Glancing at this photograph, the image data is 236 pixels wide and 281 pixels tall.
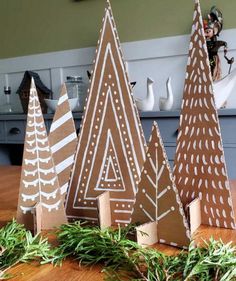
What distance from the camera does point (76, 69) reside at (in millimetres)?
2656

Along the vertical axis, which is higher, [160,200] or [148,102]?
[148,102]

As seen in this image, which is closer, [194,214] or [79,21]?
[194,214]

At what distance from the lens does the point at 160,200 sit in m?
0.44

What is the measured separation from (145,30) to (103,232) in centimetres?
215

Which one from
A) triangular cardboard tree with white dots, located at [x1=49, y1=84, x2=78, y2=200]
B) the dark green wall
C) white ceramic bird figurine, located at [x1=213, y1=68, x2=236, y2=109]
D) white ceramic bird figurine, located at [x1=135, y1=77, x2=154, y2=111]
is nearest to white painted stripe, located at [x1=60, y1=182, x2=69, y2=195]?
triangular cardboard tree with white dots, located at [x1=49, y1=84, x2=78, y2=200]

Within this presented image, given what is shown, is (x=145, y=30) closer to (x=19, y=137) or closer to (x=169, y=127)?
(x=169, y=127)

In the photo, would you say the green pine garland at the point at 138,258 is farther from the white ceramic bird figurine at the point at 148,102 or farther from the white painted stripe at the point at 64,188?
the white ceramic bird figurine at the point at 148,102

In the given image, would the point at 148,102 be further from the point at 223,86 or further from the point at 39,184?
the point at 39,184

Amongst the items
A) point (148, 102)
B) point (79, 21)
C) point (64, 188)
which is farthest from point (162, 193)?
point (79, 21)

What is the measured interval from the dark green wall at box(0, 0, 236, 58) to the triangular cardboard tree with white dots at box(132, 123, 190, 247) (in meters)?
1.92

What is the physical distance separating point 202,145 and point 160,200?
0.40ft

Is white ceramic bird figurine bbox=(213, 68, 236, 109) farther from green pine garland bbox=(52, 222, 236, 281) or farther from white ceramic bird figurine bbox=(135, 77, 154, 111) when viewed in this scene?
green pine garland bbox=(52, 222, 236, 281)

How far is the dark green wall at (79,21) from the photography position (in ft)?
7.33

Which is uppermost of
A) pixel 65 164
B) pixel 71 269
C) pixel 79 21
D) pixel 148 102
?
pixel 79 21
